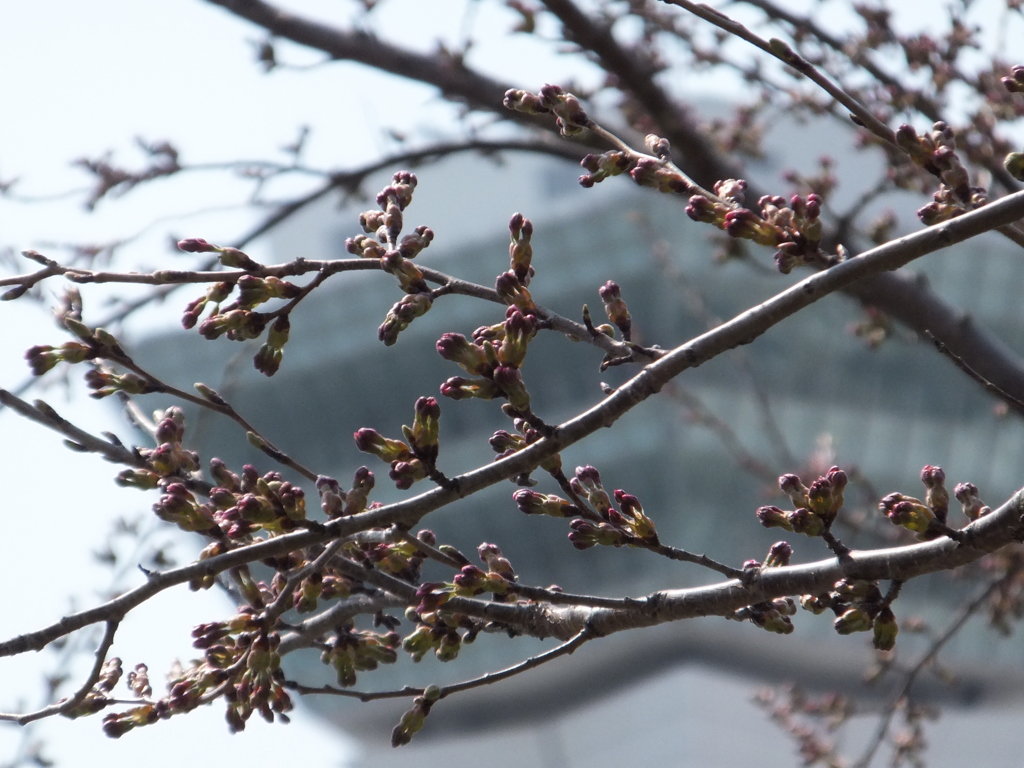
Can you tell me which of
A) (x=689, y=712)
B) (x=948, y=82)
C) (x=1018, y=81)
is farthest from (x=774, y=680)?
(x=1018, y=81)

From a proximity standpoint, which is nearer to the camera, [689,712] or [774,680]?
[689,712]

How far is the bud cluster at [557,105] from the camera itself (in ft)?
7.59

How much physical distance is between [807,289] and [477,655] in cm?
4551

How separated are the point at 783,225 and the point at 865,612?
79cm

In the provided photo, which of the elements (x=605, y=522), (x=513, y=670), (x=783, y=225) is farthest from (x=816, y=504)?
(x=513, y=670)

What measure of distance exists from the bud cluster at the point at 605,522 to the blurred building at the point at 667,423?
3144 cm

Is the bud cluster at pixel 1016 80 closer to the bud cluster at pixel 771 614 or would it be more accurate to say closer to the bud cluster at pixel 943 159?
the bud cluster at pixel 943 159

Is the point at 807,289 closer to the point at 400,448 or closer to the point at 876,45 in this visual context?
the point at 400,448

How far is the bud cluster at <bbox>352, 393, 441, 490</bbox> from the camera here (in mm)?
2008

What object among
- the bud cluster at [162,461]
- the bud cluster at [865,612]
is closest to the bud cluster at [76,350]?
the bud cluster at [162,461]

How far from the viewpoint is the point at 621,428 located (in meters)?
42.7

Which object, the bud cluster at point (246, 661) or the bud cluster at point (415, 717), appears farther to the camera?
the bud cluster at point (415, 717)

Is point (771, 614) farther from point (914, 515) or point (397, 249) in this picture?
point (397, 249)

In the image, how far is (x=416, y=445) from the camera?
6.66 feet
